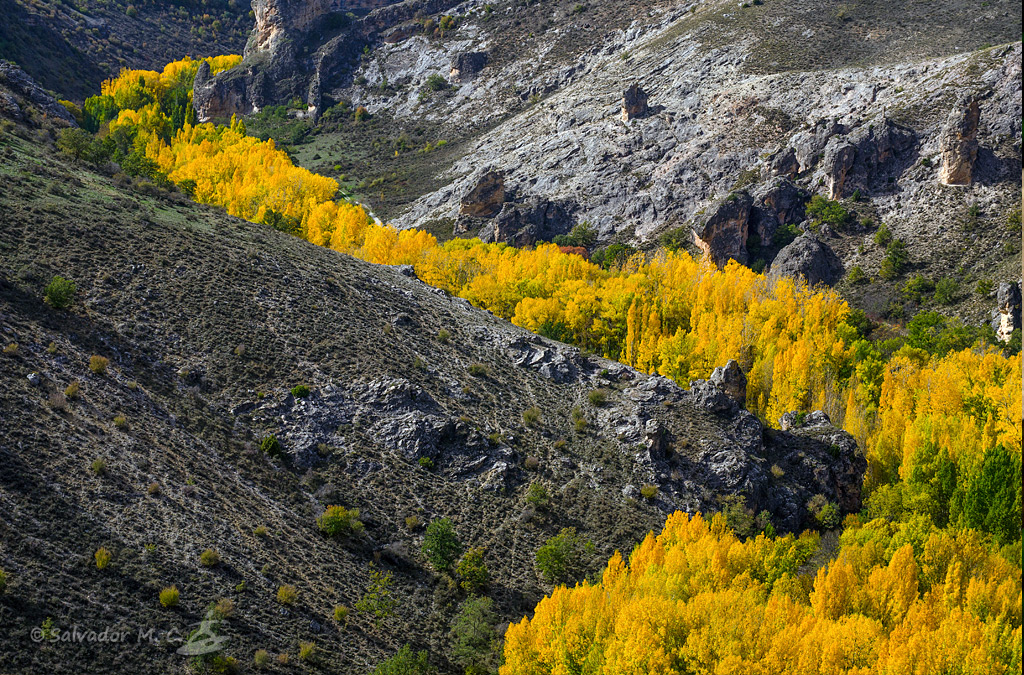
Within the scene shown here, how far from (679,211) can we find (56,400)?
299 feet

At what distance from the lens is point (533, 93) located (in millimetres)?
153000

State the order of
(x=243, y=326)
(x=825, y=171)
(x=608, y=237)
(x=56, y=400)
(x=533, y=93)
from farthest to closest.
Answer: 1. (x=533, y=93)
2. (x=608, y=237)
3. (x=825, y=171)
4. (x=243, y=326)
5. (x=56, y=400)

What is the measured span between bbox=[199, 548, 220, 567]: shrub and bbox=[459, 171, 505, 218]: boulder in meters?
91.0

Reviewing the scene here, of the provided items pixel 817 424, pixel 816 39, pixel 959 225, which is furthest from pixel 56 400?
pixel 816 39

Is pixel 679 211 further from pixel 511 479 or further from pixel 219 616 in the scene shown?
pixel 219 616

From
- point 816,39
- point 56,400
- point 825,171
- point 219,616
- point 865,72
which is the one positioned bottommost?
point 219,616

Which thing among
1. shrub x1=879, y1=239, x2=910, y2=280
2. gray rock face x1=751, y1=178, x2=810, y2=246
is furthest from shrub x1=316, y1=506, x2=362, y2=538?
gray rock face x1=751, y1=178, x2=810, y2=246

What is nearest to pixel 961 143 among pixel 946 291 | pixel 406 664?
pixel 946 291

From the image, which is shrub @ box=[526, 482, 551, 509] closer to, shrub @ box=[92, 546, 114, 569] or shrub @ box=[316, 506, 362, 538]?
shrub @ box=[316, 506, 362, 538]

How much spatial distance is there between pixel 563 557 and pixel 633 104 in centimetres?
10237

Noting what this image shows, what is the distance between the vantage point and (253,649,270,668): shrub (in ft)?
103

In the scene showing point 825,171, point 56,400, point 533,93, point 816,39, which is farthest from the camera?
point 533,93

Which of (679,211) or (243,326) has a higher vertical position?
(679,211)

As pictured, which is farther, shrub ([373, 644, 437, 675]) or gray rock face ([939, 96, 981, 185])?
gray rock face ([939, 96, 981, 185])
